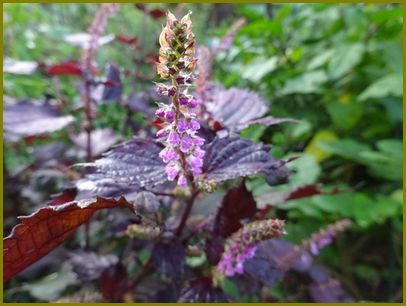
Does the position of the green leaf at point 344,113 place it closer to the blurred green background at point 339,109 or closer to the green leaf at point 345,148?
the blurred green background at point 339,109

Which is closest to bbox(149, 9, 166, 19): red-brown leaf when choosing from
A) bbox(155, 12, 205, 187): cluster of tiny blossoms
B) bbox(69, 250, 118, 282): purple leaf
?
bbox(69, 250, 118, 282): purple leaf

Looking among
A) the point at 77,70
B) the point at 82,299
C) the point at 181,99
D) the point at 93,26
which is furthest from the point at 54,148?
the point at 181,99

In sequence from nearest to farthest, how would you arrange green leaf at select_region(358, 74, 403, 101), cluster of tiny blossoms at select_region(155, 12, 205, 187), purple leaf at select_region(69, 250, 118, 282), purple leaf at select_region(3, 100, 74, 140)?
1. cluster of tiny blossoms at select_region(155, 12, 205, 187)
2. purple leaf at select_region(69, 250, 118, 282)
3. purple leaf at select_region(3, 100, 74, 140)
4. green leaf at select_region(358, 74, 403, 101)

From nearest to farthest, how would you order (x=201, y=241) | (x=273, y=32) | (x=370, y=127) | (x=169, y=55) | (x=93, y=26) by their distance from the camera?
1. (x=169, y=55)
2. (x=201, y=241)
3. (x=93, y=26)
4. (x=273, y=32)
5. (x=370, y=127)

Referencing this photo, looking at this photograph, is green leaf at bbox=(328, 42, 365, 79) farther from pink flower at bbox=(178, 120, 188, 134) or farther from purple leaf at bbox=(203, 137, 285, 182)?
pink flower at bbox=(178, 120, 188, 134)

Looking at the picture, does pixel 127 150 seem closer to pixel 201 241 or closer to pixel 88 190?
pixel 88 190

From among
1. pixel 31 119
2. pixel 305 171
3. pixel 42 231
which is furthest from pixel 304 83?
pixel 42 231

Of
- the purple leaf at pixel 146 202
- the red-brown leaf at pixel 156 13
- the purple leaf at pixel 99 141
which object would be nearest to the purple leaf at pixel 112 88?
the purple leaf at pixel 99 141
